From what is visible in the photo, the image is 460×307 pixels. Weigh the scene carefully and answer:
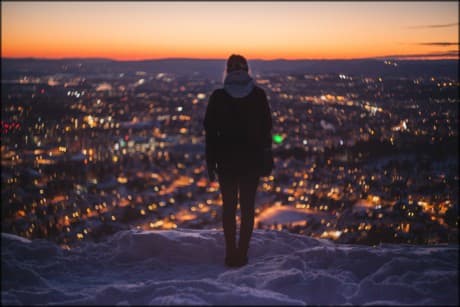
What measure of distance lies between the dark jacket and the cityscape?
0.40 metres

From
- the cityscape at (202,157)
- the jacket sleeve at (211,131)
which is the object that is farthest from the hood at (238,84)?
the cityscape at (202,157)

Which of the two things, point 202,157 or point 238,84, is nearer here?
point 238,84

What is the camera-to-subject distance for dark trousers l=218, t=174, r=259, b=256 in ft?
10.4


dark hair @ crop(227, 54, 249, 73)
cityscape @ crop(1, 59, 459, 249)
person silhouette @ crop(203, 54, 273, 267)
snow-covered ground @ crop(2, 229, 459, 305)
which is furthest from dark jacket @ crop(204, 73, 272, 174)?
snow-covered ground @ crop(2, 229, 459, 305)

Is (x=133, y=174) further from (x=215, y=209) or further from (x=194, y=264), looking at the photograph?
(x=194, y=264)

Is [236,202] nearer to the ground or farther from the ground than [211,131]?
nearer to the ground

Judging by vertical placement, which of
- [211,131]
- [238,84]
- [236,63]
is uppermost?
[236,63]

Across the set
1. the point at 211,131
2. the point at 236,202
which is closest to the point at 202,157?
the point at 236,202

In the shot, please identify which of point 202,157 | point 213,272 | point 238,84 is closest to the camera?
point 238,84

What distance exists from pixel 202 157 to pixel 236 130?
47.6 metres

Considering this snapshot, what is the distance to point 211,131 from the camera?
3084 mm

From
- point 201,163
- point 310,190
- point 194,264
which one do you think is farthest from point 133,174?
point 194,264

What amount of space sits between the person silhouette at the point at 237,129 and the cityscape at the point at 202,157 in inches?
13.8

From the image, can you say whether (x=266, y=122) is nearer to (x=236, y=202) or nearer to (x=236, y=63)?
(x=236, y=63)
